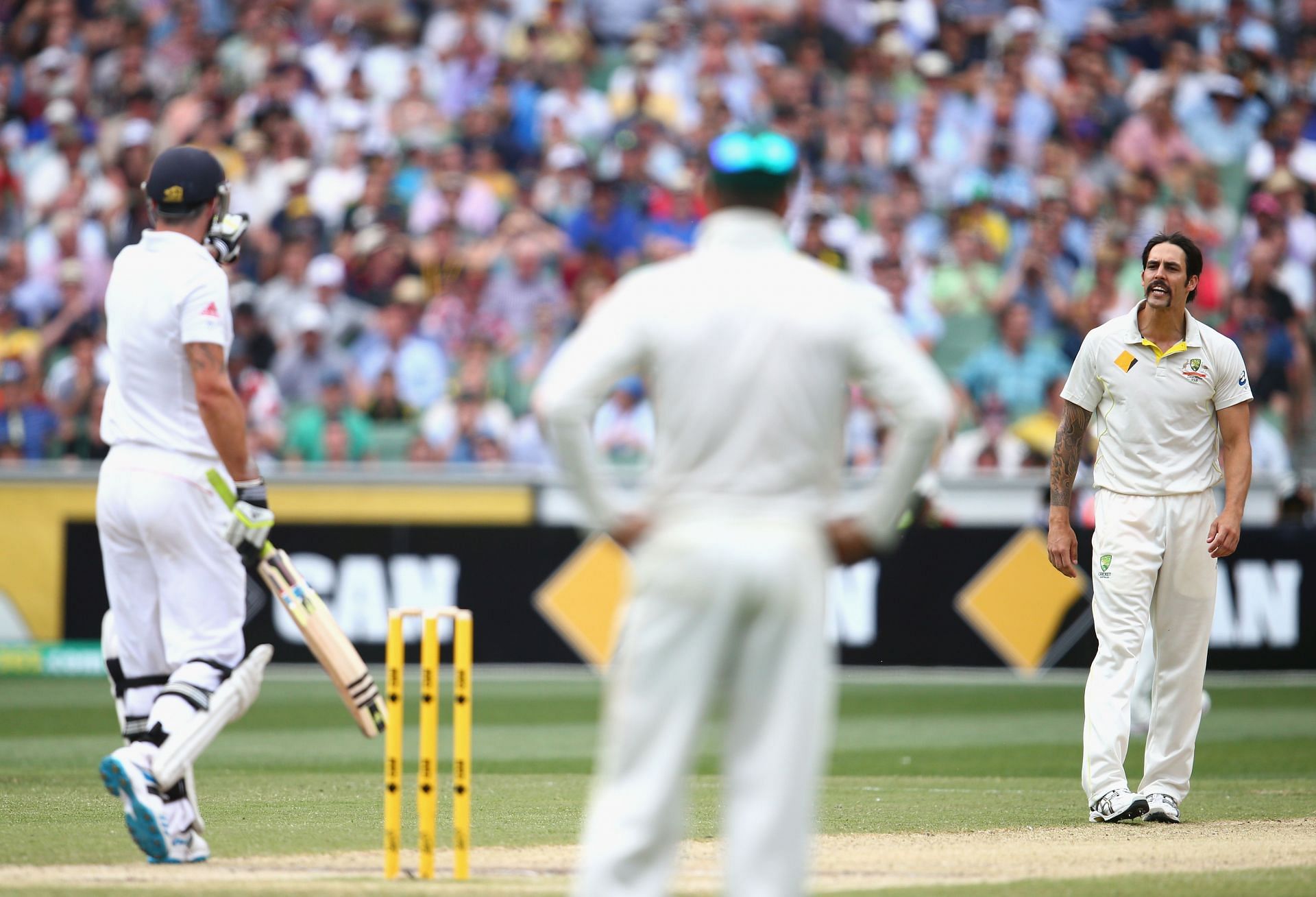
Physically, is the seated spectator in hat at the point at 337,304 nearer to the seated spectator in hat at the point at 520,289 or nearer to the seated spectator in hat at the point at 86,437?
the seated spectator in hat at the point at 520,289

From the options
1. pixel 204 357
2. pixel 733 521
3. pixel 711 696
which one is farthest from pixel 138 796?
pixel 733 521

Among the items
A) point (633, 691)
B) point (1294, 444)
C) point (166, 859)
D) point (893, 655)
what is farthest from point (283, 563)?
point (1294, 444)

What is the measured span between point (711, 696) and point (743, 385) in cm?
74

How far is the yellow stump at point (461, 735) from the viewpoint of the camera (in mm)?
5980

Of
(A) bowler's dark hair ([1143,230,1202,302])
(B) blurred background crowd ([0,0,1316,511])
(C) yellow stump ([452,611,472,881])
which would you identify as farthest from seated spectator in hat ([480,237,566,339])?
(C) yellow stump ([452,611,472,881])

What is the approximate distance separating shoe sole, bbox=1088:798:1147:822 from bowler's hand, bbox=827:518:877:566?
13.3 feet

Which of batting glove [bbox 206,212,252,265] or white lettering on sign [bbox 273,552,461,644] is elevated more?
batting glove [bbox 206,212,252,265]

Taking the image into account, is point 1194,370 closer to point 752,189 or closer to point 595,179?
point 752,189

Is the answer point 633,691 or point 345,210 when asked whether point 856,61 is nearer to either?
point 345,210

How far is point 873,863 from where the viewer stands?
692 cm

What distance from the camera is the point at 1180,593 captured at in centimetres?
832

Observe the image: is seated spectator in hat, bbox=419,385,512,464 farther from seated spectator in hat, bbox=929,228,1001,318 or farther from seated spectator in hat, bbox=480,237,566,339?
seated spectator in hat, bbox=929,228,1001,318

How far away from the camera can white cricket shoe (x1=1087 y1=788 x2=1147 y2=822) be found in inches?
318

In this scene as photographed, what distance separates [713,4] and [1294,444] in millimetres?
8610
